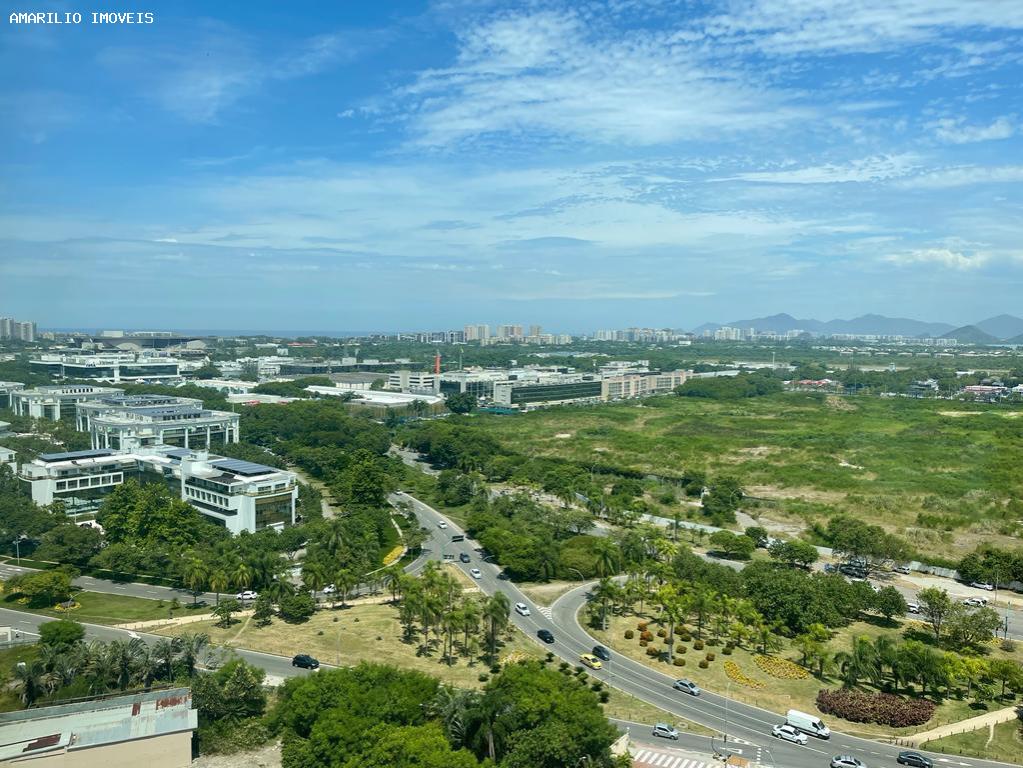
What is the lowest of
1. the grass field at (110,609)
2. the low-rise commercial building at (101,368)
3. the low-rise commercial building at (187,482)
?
the grass field at (110,609)

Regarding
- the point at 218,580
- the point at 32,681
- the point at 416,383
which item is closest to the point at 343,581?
the point at 218,580

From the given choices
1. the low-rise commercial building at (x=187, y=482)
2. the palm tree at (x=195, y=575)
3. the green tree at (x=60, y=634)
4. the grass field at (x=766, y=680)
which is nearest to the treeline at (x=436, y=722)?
the grass field at (x=766, y=680)

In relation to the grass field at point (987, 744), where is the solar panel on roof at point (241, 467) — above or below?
above

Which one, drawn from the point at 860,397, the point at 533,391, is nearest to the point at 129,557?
the point at 533,391

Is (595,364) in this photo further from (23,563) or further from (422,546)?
(23,563)

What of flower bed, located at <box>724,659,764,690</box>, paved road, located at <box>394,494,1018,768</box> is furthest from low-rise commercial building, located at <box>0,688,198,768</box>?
flower bed, located at <box>724,659,764,690</box>

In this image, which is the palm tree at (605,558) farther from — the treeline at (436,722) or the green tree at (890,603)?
the treeline at (436,722)

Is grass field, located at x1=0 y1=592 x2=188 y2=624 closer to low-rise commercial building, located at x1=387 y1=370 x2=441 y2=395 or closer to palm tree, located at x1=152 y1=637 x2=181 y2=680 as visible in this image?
palm tree, located at x1=152 y1=637 x2=181 y2=680
